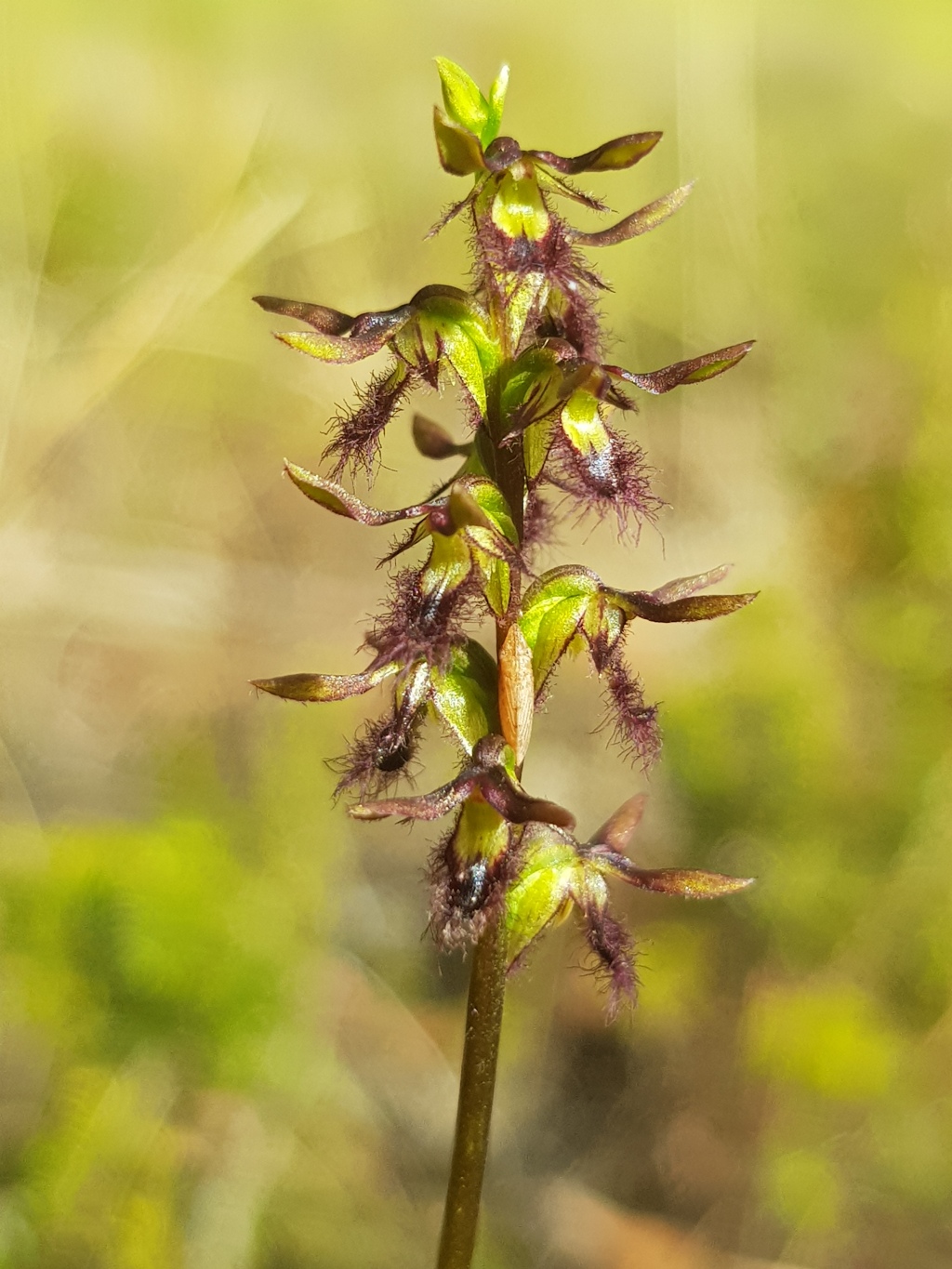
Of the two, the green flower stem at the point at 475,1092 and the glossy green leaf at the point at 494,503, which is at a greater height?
the glossy green leaf at the point at 494,503

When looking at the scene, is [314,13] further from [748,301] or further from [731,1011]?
[731,1011]

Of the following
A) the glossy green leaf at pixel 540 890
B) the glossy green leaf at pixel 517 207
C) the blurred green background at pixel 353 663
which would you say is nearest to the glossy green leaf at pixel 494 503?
the glossy green leaf at pixel 517 207

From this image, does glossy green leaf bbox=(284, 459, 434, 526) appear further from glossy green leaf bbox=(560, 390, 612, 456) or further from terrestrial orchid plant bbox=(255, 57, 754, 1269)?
glossy green leaf bbox=(560, 390, 612, 456)

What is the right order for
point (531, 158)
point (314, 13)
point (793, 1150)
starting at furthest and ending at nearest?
point (314, 13) < point (793, 1150) < point (531, 158)

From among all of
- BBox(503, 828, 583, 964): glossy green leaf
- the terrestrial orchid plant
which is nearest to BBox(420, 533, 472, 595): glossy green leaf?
the terrestrial orchid plant

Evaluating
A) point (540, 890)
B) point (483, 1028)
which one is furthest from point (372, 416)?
point (483, 1028)

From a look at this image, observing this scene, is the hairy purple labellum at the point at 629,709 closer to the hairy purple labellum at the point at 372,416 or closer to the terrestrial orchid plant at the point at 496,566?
the terrestrial orchid plant at the point at 496,566

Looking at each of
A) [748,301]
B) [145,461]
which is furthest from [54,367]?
[748,301]
